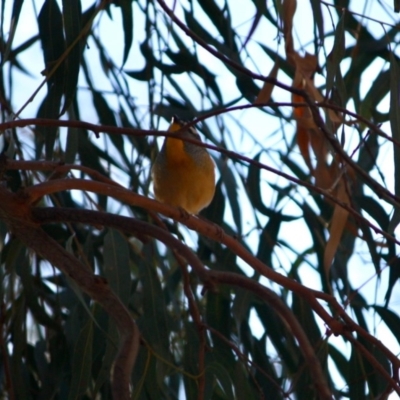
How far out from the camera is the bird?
3242 millimetres

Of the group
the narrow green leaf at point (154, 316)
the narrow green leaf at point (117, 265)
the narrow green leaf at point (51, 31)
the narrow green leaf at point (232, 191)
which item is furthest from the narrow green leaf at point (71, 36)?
the narrow green leaf at point (232, 191)

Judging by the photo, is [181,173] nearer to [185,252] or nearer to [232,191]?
[232,191]

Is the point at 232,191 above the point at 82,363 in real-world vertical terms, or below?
above

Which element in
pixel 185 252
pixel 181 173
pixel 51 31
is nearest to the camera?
pixel 185 252

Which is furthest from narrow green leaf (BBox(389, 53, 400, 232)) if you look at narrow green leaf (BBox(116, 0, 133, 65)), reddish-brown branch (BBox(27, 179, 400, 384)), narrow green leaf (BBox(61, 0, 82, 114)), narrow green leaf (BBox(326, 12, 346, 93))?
narrow green leaf (BBox(116, 0, 133, 65))

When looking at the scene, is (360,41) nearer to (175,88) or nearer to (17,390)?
(175,88)

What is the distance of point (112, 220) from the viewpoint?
1.80 meters

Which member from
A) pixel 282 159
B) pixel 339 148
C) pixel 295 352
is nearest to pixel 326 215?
pixel 282 159

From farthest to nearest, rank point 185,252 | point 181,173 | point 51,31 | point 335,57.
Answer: point 181,173, point 51,31, point 335,57, point 185,252

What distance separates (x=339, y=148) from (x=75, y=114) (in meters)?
1.33

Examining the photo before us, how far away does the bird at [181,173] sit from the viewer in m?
3.24

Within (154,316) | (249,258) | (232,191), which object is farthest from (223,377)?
(232,191)

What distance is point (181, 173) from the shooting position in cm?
329

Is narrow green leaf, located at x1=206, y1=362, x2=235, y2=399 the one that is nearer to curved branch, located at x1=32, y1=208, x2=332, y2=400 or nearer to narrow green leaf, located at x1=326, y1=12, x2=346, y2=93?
curved branch, located at x1=32, y1=208, x2=332, y2=400
